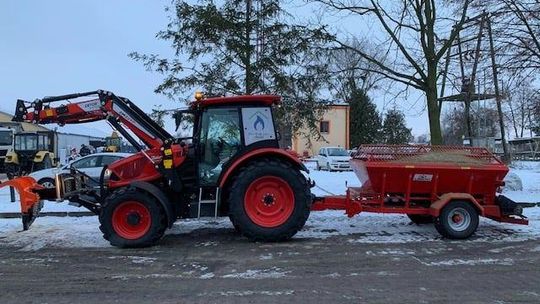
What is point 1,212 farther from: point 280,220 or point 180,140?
point 280,220

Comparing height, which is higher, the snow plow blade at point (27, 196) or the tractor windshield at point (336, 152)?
the tractor windshield at point (336, 152)

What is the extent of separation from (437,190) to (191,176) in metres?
4.47

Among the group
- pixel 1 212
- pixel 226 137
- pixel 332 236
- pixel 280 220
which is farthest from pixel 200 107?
pixel 1 212

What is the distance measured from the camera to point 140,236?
9641 millimetres

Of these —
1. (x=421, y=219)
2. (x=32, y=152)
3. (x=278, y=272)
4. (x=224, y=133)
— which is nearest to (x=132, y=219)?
(x=224, y=133)

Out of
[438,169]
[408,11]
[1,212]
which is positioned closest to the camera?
[438,169]

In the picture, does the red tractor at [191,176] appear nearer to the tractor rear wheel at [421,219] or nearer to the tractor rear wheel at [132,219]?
the tractor rear wheel at [132,219]

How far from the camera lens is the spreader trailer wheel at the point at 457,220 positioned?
1035cm

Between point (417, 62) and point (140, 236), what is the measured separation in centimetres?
1186

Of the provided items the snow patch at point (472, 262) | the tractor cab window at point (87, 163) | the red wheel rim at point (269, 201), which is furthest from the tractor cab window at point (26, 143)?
the snow patch at point (472, 262)

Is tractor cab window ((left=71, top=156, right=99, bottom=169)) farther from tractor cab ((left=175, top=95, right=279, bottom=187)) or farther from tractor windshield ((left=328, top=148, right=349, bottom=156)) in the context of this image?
tractor windshield ((left=328, top=148, right=349, bottom=156))

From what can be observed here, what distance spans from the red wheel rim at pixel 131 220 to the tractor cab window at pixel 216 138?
3.79 ft

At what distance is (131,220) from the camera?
9688 mm

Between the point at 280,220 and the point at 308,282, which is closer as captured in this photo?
the point at 308,282
